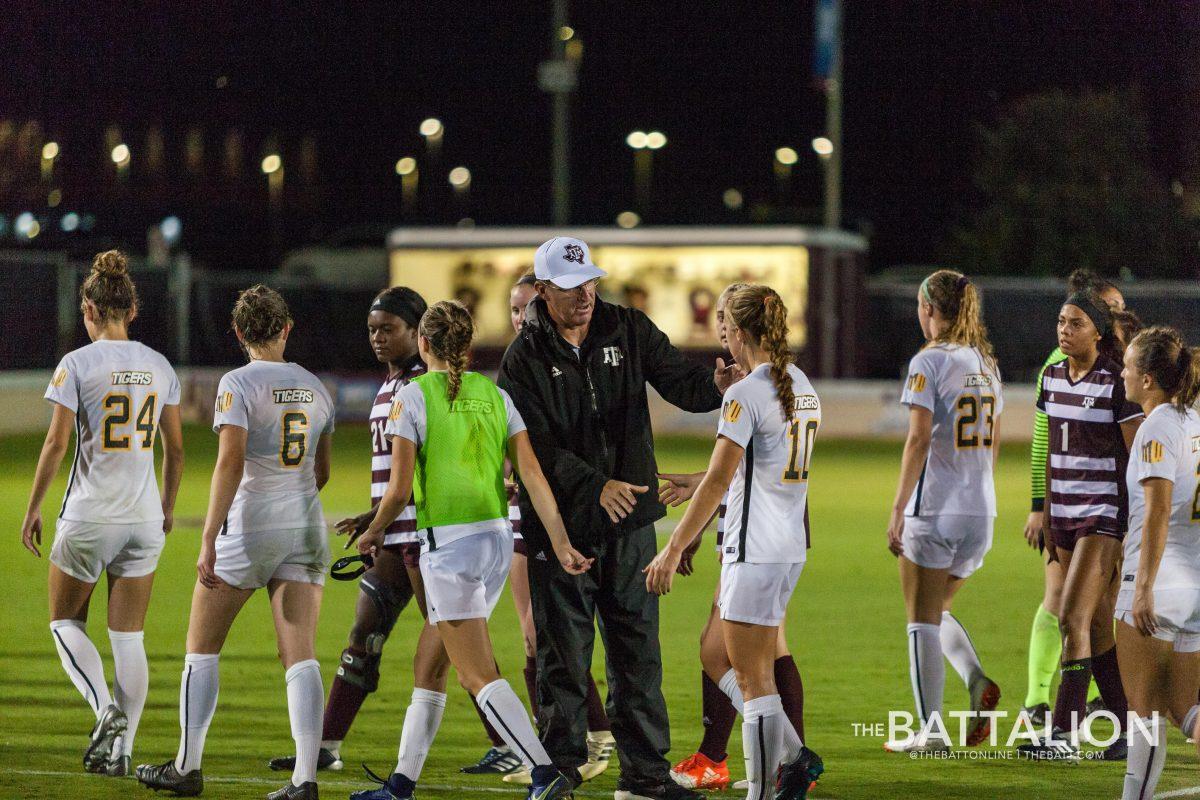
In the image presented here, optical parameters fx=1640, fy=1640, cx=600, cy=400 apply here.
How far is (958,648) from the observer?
7.24 metres

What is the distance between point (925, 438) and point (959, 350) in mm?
416

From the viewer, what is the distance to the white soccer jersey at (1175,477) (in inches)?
216

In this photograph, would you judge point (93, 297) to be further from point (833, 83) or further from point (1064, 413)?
point (833, 83)

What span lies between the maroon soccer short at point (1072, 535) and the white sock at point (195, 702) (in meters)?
3.58

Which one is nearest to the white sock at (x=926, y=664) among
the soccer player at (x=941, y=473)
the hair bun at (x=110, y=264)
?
the soccer player at (x=941, y=473)

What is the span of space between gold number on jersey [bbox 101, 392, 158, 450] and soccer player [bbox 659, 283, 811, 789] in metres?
2.12

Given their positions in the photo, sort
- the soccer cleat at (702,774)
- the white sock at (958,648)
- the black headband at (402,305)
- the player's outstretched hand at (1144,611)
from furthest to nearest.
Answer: the white sock at (958,648) < the black headband at (402,305) < the soccer cleat at (702,774) < the player's outstretched hand at (1144,611)

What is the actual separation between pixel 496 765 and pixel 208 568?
1.54m

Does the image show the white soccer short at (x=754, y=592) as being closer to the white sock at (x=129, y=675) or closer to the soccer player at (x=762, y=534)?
the soccer player at (x=762, y=534)

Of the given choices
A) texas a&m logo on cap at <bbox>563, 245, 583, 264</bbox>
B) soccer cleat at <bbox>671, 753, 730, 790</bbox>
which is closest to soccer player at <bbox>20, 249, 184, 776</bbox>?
texas a&m logo on cap at <bbox>563, 245, 583, 264</bbox>

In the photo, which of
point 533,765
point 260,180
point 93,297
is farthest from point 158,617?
point 260,180

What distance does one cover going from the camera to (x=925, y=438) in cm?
693

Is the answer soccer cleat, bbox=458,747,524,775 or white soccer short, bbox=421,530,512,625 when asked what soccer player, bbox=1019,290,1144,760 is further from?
white soccer short, bbox=421,530,512,625

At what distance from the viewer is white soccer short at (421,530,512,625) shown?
5.75m
